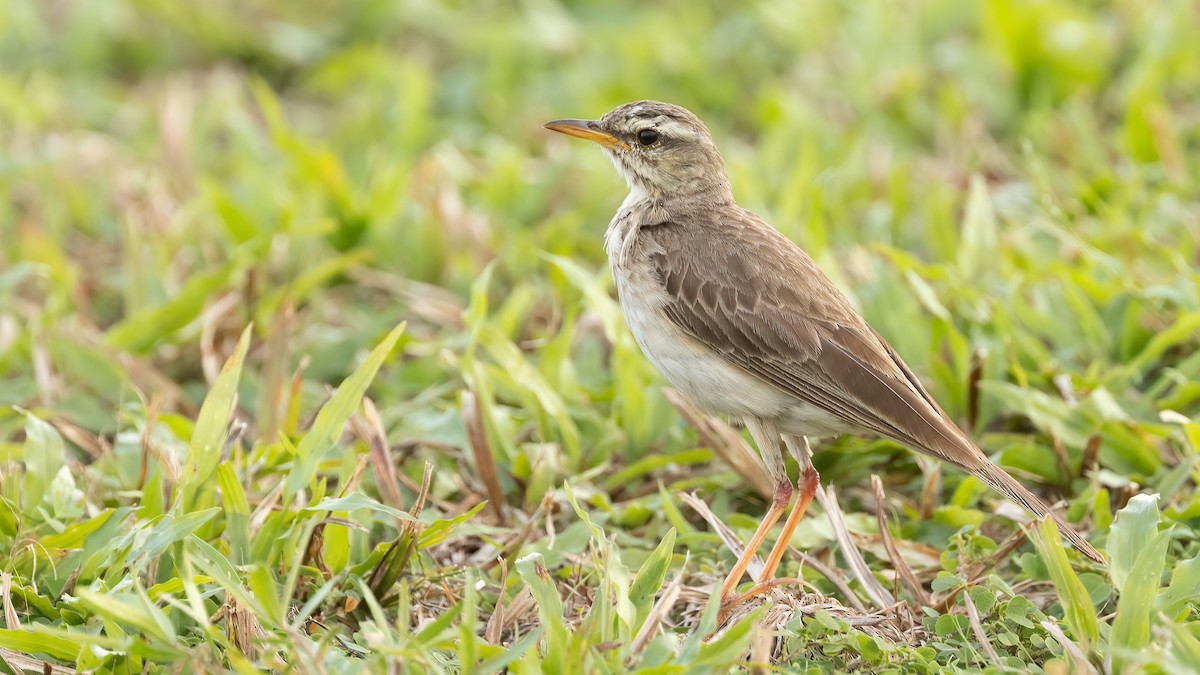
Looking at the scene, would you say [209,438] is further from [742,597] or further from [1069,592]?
[1069,592]

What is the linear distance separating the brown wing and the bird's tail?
0.19 feet

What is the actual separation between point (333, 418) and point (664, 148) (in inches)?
68.3

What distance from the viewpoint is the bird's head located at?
5414 mm

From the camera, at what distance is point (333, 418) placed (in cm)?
457

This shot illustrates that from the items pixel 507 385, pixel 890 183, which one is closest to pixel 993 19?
pixel 890 183

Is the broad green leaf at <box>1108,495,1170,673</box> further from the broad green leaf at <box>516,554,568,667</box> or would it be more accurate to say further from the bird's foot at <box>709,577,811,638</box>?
the broad green leaf at <box>516,554,568,667</box>

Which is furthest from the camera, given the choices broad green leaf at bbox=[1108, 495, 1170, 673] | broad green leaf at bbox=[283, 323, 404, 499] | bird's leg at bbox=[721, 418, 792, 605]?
bird's leg at bbox=[721, 418, 792, 605]

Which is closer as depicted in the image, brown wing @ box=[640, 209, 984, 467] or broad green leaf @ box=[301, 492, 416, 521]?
broad green leaf @ box=[301, 492, 416, 521]

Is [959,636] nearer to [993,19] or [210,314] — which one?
[210,314]

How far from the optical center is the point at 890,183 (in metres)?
7.62

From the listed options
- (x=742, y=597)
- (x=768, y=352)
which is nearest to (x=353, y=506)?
(x=742, y=597)

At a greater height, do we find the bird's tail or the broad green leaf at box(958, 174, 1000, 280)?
the broad green leaf at box(958, 174, 1000, 280)

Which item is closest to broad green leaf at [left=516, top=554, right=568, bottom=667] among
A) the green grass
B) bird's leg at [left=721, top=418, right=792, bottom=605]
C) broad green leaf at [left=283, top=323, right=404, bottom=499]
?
the green grass

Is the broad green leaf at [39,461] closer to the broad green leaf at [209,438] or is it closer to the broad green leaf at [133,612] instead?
the broad green leaf at [209,438]
